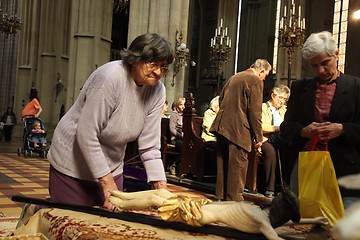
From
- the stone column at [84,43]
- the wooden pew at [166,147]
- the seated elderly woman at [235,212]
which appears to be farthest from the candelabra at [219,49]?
the seated elderly woman at [235,212]

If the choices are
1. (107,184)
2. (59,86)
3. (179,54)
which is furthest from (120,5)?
(107,184)

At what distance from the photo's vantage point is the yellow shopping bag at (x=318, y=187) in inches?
78.2

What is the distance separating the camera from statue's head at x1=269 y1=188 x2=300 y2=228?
1.63 metres

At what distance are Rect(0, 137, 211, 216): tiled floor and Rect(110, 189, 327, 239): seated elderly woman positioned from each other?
3158mm

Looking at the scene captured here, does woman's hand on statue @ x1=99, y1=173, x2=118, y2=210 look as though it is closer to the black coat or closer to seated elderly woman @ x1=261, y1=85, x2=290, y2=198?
the black coat

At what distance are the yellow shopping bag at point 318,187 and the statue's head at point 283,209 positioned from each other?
0.32 m

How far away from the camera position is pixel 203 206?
1710 mm

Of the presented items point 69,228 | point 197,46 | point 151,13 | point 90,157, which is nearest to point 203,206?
point 69,228

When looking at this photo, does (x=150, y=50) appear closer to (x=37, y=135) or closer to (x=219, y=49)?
(x=37, y=135)

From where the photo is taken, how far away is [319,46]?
2.18 metres

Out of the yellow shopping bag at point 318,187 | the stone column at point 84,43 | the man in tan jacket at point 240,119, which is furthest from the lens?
the stone column at point 84,43

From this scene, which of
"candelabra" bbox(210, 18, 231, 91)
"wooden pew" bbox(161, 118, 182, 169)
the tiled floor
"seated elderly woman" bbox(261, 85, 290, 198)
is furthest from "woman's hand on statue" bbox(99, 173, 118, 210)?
"candelabra" bbox(210, 18, 231, 91)

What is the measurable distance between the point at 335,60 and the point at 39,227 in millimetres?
1532

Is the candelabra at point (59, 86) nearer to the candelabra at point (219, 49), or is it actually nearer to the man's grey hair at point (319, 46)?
the candelabra at point (219, 49)
